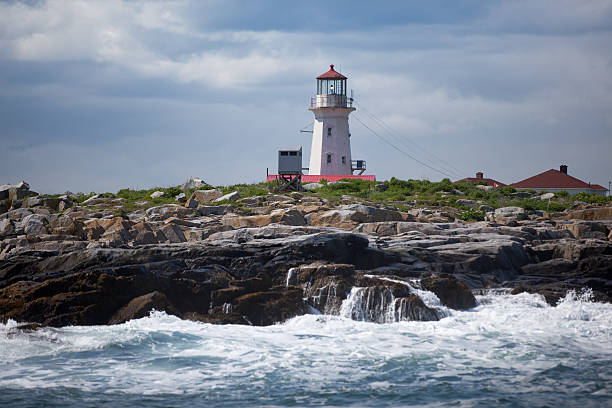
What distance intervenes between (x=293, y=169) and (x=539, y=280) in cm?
1940

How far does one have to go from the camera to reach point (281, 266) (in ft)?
53.8

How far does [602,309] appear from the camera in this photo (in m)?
15.1

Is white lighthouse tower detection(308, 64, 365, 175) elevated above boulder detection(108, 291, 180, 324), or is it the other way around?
white lighthouse tower detection(308, 64, 365, 175)

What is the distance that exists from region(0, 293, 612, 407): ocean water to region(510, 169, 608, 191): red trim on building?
3520 cm

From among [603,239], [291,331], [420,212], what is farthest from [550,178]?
[291,331]

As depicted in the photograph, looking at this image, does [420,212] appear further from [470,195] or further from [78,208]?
[78,208]

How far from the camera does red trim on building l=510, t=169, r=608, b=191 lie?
1909 inches

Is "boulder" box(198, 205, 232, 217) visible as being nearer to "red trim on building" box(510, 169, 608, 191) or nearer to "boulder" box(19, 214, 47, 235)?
"boulder" box(19, 214, 47, 235)

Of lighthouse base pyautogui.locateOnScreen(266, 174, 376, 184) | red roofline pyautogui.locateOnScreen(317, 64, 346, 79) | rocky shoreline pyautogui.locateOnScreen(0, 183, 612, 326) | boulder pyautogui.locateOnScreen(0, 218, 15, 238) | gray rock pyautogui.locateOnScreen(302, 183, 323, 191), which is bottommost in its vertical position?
rocky shoreline pyautogui.locateOnScreen(0, 183, 612, 326)

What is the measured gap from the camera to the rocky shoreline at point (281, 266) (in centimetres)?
1440

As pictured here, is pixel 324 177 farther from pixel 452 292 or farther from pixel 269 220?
pixel 452 292

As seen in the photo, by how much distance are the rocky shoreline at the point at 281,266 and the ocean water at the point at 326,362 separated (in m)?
0.58

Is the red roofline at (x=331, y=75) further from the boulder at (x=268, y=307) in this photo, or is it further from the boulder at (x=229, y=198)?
the boulder at (x=268, y=307)

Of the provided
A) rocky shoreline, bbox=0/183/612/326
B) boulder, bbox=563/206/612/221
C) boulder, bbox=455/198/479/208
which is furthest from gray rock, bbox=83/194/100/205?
boulder, bbox=563/206/612/221
